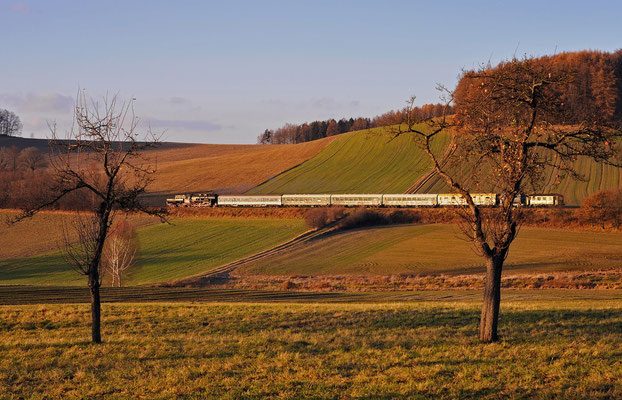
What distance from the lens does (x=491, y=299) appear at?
14930 mm

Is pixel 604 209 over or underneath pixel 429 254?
over

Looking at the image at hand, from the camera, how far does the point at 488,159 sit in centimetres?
1584

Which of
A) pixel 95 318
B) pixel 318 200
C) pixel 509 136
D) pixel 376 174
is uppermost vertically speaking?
pixel 376 174

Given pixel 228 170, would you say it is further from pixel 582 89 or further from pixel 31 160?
pixel 582 89

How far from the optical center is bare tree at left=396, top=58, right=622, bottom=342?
47.6 ft

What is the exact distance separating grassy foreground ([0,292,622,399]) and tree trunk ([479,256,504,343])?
0.54 metres

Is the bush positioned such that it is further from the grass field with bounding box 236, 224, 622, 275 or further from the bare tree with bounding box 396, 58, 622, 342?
the bare tree with bounding box 396, 58, 622, 342

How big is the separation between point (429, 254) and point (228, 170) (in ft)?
221

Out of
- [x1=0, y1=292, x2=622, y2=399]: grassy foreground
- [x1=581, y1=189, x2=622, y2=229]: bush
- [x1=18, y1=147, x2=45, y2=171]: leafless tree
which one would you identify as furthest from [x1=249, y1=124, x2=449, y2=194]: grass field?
[x1=0, y1=292, x2=622, y2=399]: grassy foreground

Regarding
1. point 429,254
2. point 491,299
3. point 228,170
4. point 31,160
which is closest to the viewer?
point 491,299

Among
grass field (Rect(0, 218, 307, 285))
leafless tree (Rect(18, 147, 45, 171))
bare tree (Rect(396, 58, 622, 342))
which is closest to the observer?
bare tree (Rect(396, 58, 622, 342))

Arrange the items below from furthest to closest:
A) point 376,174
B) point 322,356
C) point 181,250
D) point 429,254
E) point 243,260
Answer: point 376,174, point 181,250, point 243,260, point 429,254, point 322,356

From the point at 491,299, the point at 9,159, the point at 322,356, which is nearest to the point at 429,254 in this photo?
the point at 491,299

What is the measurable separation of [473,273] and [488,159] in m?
32.1
